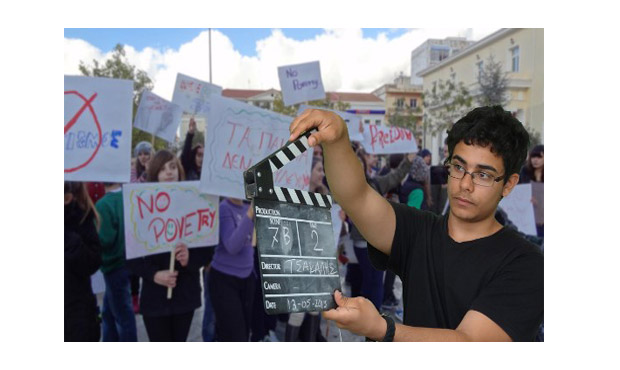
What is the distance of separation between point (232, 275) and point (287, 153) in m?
2.63

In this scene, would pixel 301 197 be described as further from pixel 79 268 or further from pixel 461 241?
pixel 79 268

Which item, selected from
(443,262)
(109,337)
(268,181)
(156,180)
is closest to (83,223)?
(156,180)

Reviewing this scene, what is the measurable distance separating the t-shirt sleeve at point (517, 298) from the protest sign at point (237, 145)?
2722 millimetres

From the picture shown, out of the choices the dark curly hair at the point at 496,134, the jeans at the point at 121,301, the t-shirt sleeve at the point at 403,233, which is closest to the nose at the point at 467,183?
the dark curly hair at the point at 496,134

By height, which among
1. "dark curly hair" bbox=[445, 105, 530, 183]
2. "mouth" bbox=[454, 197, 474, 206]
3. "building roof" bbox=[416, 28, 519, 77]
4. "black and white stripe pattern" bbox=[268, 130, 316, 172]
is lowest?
"mouth" bbox=[454, 197, 474, 206]

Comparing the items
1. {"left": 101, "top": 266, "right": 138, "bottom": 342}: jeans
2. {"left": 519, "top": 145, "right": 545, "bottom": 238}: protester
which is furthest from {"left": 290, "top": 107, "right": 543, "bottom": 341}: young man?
{"left": 519, "top": 145, "right": 545, "bottom": 238}: protester

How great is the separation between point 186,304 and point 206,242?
559 millimetres

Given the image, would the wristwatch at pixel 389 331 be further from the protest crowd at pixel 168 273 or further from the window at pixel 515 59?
the window at pixel 515 59

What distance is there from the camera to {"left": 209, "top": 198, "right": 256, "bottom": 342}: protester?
3.84m

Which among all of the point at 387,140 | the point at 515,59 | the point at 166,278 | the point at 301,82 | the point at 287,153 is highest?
the point at 515,59

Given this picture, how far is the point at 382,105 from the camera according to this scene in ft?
193

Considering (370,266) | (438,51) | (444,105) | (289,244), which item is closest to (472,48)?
(444,105)

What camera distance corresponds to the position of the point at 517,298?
1561 mm

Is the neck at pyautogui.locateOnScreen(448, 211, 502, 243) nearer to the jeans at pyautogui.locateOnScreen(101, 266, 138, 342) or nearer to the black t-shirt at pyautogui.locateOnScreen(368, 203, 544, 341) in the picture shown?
the black t-shirt at pyautogui.locateOnScreen(368, 203, 544, 341)
